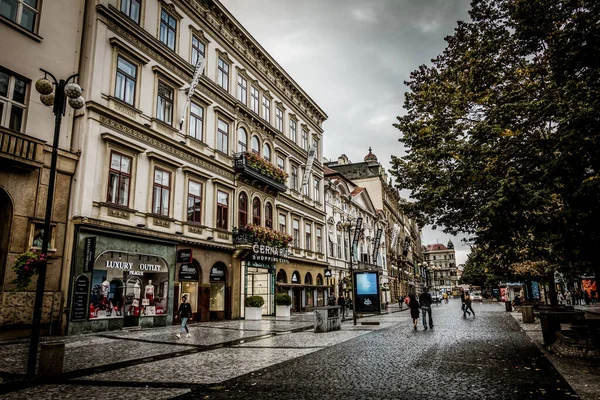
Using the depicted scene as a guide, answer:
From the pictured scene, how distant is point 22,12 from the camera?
1619 centimetres

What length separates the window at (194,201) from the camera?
22750 mm

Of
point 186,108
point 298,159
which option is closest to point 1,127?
point 186,108

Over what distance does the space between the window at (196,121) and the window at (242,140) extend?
12.9 ft

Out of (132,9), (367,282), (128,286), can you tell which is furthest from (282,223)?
(132,9)

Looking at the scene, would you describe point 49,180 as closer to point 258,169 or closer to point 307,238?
point 258,169

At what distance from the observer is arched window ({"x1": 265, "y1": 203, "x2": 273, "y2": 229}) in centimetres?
3025

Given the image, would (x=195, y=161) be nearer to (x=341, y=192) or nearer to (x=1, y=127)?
(x=1, y=127)

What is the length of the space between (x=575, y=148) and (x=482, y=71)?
3824 millimetres

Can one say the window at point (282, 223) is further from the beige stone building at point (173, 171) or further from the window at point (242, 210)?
the window at point (242, 210)

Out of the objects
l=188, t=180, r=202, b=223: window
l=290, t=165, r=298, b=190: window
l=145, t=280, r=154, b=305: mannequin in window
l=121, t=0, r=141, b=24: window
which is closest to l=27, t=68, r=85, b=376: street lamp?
l=145, t=280, r=154, b=305: mannequin in window

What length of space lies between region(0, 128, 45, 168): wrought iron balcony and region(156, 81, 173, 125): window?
22.6 feet

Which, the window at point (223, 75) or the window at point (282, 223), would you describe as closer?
the window at point (223, 75)

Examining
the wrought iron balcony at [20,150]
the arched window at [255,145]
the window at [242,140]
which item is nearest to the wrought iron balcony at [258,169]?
the window at [242,140]

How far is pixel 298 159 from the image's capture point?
3681 cm
